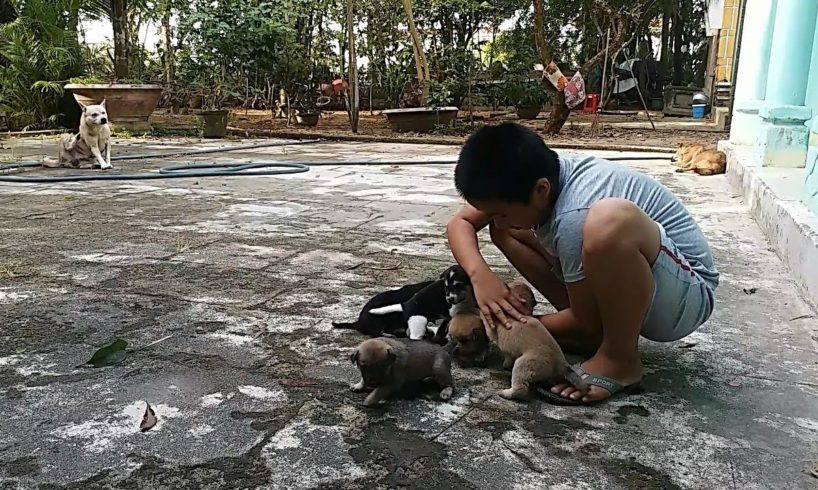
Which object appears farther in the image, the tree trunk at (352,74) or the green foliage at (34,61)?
the green foliage at (34,61)

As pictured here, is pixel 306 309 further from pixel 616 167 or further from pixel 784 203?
pixel 784 203

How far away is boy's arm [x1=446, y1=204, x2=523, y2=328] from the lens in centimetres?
202

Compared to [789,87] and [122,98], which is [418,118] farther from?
[789,87]

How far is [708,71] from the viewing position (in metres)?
15.7

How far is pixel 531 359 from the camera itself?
1898 millimetres

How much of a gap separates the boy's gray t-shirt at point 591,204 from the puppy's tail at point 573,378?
22cm

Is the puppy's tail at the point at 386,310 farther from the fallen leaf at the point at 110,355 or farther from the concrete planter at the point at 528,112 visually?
the concrete planter at the point at 528,112

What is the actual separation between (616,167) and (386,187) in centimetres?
378

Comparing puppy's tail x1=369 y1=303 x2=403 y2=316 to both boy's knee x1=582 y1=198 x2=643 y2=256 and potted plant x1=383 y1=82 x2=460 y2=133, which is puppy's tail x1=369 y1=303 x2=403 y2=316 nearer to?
boy's knee x1=582 y1=198 x2=643 y2=256

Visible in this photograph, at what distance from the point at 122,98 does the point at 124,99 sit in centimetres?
4

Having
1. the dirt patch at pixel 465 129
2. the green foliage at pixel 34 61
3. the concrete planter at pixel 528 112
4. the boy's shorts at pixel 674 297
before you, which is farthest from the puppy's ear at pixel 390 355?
the concrete planter at pixel 528 112

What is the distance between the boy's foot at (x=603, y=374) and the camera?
6.18ft

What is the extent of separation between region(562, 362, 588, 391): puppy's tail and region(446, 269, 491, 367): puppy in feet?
0.99

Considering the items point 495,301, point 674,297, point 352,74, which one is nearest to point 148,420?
point 495,301
